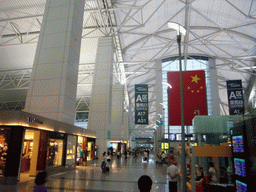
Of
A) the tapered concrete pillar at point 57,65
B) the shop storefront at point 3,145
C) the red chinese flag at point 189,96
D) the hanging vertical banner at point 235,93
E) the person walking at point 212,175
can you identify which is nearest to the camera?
the person walking at point 212,175

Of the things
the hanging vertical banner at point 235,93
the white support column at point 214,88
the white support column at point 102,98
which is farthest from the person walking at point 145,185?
the white support column at point 214,88

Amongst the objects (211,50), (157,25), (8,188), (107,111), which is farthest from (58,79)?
(211,50)

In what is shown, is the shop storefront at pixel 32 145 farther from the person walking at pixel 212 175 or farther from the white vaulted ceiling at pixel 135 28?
the white vaulted ceiling at pixel 135 28

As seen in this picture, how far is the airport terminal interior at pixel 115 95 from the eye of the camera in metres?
9.08

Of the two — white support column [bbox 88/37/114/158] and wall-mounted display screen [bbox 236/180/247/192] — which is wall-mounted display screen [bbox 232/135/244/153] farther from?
white support column [bbox 88/37/114/158]

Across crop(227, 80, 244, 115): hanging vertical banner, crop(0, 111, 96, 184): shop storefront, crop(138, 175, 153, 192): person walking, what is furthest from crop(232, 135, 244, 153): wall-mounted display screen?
crop(227, 80, 244, 115): hanging vertical banner

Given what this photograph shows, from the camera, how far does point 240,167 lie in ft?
23.0

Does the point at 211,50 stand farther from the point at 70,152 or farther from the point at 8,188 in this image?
the point at 8,188

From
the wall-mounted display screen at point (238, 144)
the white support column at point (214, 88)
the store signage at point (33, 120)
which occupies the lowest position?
the wall-mounted display screen at point (238, 144)

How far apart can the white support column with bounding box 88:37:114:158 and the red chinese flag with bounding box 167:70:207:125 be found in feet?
40.0

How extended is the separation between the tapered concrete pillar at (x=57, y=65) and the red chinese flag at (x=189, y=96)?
7.66 meters

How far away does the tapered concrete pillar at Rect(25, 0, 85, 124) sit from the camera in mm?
14930

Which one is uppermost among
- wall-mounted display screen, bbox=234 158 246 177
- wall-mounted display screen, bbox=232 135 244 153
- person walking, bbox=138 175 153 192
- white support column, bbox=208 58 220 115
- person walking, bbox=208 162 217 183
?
white support column, bbox=208 58 220 115

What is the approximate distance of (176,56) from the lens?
144 feet
